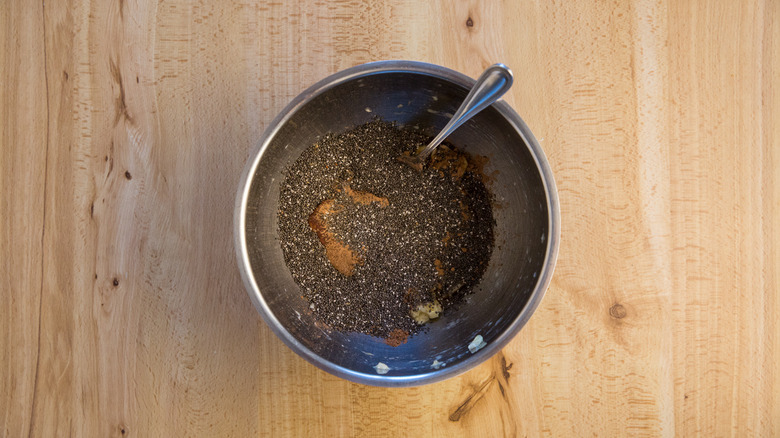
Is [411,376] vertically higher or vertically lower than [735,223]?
lower

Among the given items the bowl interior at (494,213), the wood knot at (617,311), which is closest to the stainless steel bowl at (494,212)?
the bowl interior at (494,213)

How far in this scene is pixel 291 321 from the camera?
0.89m

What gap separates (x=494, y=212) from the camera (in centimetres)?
100

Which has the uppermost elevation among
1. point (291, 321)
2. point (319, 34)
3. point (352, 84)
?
point (319, 34)

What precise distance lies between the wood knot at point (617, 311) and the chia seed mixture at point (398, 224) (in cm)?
32

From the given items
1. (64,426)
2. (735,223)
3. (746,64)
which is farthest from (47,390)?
(746,64)

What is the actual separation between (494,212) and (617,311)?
14.7 inches

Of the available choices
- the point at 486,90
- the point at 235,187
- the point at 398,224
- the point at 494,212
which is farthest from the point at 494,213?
the point at 235,187

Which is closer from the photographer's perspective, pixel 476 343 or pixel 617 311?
pixel 476 343

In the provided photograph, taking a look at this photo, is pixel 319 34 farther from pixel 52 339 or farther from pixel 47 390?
pixel 47 390

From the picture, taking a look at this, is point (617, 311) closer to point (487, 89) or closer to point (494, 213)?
point (494, 213)

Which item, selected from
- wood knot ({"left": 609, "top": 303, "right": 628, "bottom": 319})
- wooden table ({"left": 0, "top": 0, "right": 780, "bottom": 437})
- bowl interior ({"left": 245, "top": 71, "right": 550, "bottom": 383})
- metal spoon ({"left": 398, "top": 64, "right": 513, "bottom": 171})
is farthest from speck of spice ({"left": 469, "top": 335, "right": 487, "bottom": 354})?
metal spoon ({"left": 398, "top": 64, "right": 513, "bottom": 171})

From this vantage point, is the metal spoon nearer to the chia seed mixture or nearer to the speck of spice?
the chia seed mixture

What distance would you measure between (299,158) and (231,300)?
356 mm
